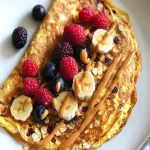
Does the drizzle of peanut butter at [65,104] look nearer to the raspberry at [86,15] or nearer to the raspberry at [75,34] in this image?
the raspberry at [75,34]

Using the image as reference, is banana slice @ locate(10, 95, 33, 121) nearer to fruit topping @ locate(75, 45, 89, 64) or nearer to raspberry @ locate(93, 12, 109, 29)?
fruit topping @ locate(75, 45, 89, 64)

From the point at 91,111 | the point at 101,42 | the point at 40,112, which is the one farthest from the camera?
the point at 101,42

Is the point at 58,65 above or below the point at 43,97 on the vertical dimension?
above

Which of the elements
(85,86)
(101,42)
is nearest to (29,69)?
(85,86)

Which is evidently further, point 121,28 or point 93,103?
point 121,28

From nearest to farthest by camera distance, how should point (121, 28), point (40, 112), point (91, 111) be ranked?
point (40, 112) < point (91, 111) < point (121, 28)

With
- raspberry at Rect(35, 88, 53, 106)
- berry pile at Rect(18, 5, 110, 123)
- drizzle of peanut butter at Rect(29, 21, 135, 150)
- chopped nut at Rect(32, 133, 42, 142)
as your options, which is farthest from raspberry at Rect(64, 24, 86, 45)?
chopped nut at Rect(32, 133, 42, 142)

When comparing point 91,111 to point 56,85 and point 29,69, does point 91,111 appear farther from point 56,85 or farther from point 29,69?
point 29,69

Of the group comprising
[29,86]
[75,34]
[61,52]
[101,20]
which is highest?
[101,20]
